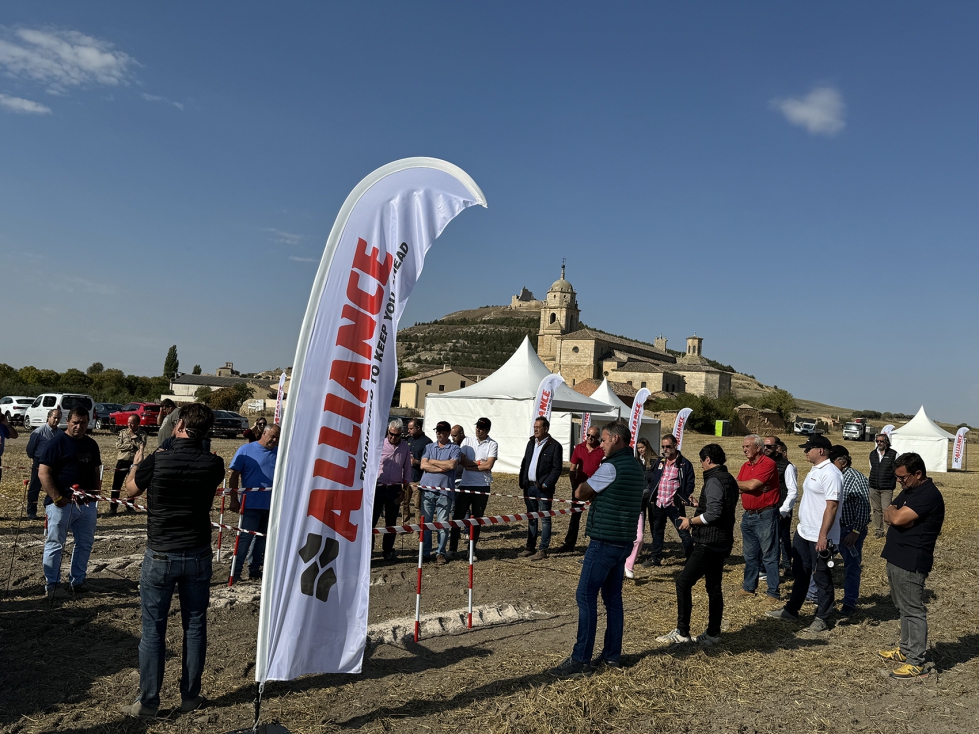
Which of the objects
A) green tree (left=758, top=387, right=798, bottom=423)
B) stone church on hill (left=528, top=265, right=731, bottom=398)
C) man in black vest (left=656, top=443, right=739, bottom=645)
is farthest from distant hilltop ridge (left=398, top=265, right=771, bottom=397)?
man in black vest (left=656, top=443, right=739, bottom=645)

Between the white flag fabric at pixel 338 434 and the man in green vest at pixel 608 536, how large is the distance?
1801 millimetres

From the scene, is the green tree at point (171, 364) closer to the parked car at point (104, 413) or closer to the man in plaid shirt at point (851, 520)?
the parked car at point (104, 413)

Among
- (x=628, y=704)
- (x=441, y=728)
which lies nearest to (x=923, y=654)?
(x=628, y=704)

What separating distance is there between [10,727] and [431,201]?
13.1ft

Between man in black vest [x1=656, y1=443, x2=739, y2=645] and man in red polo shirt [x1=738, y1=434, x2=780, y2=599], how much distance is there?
142 centimetres

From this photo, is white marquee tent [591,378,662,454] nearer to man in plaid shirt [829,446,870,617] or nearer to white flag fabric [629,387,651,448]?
white flag fabric [629,387,651,448]

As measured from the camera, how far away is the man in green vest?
5.25m

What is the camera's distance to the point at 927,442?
31.6 m

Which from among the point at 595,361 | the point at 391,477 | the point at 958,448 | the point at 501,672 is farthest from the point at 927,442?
the point at 595,361

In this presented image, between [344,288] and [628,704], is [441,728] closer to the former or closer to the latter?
[628,704]

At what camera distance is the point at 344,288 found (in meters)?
4.08

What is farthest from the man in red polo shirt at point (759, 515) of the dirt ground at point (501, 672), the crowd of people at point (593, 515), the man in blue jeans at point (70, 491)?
the man in blue jeans at point (70, 491)

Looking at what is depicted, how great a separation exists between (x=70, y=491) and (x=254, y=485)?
5.58 ft

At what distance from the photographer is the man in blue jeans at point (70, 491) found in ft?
20.9
